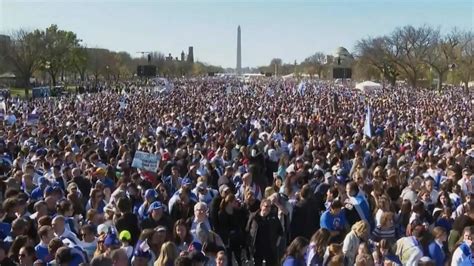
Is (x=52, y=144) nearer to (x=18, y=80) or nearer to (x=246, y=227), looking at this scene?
(x=246, y=227)

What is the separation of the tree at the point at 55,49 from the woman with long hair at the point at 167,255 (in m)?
57.0

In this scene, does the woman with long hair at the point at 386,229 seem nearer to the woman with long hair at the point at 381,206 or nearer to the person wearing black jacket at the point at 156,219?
the woman with long hair at the point at 381,206

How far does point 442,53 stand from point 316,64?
6172 centimetres

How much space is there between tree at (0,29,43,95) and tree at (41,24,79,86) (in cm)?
85

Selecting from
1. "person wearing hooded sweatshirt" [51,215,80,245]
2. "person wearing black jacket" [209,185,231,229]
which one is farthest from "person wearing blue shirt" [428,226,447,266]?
"person wearing hooded sweatshirt" [51,215,80,245]

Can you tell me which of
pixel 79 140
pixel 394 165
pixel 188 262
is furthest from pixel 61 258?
pixel 79 140

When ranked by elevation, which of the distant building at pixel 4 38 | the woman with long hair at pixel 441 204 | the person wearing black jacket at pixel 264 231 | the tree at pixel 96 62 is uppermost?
the distant building at pixel 4 38

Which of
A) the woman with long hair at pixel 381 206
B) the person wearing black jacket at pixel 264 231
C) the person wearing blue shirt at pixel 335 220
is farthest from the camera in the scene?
the person wearing black jacket at pixel 264 231

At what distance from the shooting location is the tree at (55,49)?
6053 centimetres

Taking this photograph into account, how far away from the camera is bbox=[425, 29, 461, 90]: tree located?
234 ft

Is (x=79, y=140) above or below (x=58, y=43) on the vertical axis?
below

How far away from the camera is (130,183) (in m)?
9.05

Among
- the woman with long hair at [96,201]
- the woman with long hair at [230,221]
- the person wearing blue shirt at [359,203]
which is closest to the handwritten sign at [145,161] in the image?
the woman with long hair at [96,201]

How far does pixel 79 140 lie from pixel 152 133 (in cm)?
315
